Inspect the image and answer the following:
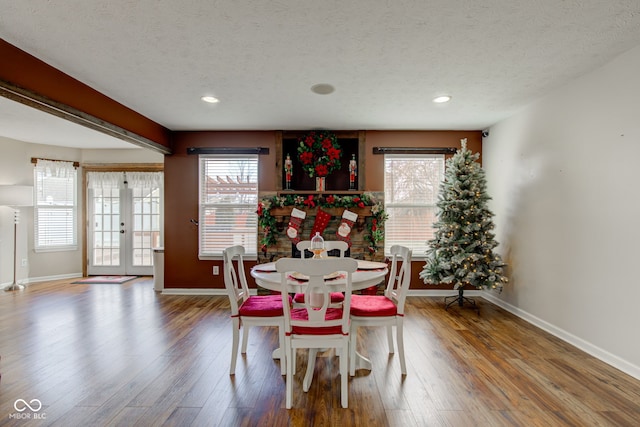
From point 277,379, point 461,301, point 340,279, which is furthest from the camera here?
point 461,301

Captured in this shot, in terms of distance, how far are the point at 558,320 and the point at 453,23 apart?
121 inches

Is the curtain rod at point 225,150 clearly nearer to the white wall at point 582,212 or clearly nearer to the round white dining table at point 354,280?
the round white dining table at point 354,280

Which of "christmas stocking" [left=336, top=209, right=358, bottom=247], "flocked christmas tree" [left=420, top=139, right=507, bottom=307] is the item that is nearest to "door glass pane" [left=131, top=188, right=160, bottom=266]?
"christmas stocking" [left=336, top=209, right=358, bottom=247]

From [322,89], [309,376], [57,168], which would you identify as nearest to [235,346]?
[309,376]

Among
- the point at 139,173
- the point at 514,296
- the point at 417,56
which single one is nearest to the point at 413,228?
the point at 514,296

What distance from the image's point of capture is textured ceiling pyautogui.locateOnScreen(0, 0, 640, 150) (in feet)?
6.70

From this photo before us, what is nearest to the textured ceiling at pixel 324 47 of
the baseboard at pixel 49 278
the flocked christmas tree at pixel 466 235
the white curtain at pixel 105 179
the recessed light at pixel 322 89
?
the recessed light at pixel 322 89

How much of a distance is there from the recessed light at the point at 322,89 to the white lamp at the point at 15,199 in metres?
5.35

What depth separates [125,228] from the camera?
21.1 ft

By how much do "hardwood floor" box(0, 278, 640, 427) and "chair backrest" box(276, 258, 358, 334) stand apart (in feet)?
1.78

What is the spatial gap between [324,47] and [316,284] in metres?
1.78

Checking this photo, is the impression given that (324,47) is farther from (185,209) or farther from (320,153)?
(185,209)

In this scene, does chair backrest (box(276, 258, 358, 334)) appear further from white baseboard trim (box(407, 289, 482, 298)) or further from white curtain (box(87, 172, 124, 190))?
white curtain (box(87, 172, 124, 190))

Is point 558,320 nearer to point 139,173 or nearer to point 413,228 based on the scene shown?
point 413,228
